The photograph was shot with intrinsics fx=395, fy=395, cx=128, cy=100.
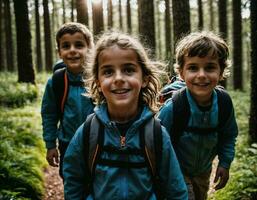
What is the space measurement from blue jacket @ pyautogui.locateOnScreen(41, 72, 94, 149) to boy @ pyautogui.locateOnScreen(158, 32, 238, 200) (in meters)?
1.14

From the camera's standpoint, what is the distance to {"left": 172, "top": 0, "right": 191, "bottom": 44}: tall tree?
8.29m

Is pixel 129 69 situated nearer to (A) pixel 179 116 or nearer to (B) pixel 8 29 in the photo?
(A) pixel 179 116

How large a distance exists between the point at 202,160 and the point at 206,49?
103 centimetres

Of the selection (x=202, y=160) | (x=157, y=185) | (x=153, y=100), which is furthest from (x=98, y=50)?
(x=202, y=160)

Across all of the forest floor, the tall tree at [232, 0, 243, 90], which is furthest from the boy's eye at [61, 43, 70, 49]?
the tall tree at [232, 0, 243, 90]

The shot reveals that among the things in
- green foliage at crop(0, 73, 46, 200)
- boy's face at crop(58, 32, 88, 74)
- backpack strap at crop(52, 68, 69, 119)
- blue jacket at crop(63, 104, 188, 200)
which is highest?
boy's face at crop(58, 32, 88, 74)

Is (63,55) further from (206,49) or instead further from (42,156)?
(42,156)

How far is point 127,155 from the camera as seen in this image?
271cm

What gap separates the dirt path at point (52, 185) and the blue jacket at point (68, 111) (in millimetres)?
1879

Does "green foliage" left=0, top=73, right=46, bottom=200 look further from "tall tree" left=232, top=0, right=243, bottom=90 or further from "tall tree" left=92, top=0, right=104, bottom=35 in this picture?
"tall tree" left=232, top=0, right=243, bottom=90

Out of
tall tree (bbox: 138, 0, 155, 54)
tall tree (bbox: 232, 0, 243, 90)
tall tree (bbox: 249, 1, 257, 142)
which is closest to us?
tall tree (bbox: 249, 1, 257, 142)

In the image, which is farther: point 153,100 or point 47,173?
point 47,173

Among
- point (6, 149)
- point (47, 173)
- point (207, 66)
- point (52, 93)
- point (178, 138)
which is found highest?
point (207, 66)

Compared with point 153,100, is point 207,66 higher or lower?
higher
